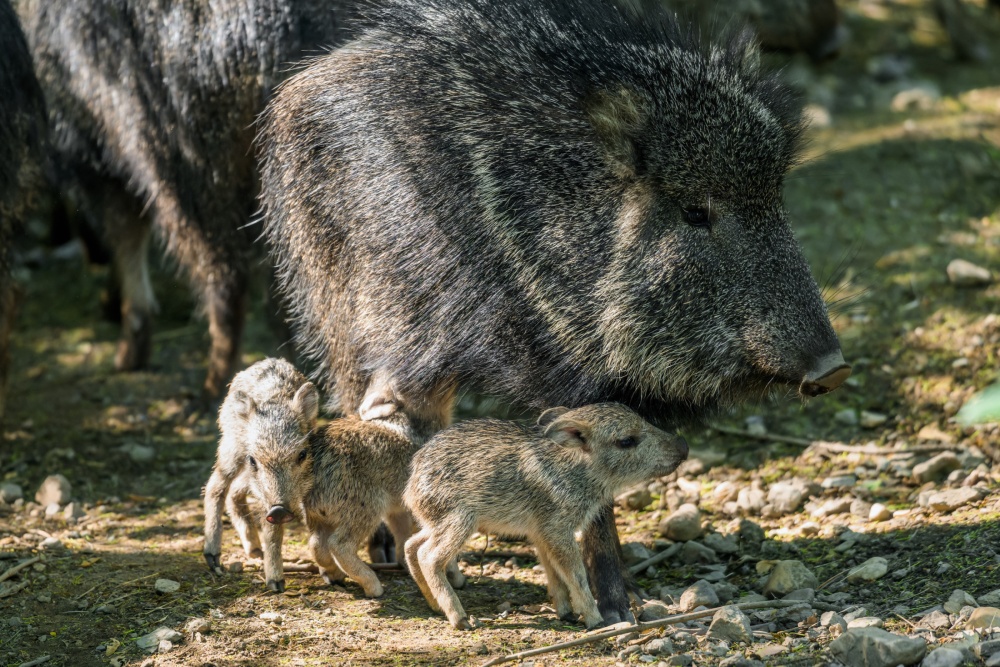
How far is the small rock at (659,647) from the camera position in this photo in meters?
3.60

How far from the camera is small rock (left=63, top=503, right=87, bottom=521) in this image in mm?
5059

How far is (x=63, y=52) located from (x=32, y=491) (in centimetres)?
220

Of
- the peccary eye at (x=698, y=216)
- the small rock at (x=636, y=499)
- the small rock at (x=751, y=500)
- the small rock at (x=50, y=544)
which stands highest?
the peccary eye at (x=698, y=216)

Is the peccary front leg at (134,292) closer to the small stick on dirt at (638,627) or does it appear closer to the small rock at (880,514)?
the small stick on dirt at (638,627)

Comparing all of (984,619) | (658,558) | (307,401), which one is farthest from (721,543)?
(307,401)

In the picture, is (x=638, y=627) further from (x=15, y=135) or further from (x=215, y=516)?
(x=15, y=135)

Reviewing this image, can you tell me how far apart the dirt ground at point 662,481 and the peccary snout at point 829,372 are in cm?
71

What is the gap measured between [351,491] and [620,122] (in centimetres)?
161

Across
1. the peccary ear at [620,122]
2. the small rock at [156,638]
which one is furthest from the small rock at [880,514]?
the small rock at [156,638]

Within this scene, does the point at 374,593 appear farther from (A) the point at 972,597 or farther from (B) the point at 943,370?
(B) the point at 943,370

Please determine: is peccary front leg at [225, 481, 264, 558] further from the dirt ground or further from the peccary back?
the peccary back

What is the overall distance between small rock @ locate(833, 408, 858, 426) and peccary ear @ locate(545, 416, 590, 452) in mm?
2104

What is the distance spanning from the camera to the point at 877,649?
3314 millimetres

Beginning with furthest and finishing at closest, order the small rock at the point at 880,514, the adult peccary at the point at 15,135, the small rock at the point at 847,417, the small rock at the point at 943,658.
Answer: the small rock at the point at 847,417
the adult peccary at the point at 15,135
the small rock at the point at 880,514
the small rock at the point at 943,658
